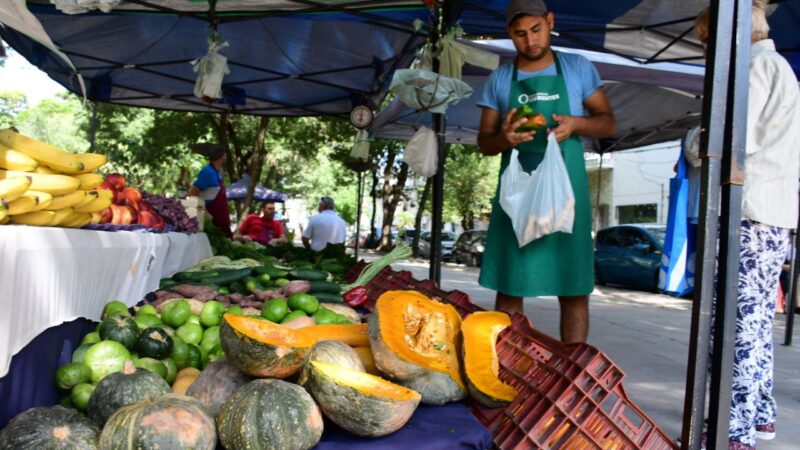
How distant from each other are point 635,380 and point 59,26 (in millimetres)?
7286

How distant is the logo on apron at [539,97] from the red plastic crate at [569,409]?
4.89 feet

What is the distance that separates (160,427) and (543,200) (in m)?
2.04

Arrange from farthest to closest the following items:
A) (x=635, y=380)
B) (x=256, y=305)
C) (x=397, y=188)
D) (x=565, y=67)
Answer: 1. (x=397, y=188)
2. (x=635, y=380)
3. (x=256, y=305)
4. (x=565, y=67)

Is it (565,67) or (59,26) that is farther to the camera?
(59,26)

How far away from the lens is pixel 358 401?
1891mm

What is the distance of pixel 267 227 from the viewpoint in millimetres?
12852

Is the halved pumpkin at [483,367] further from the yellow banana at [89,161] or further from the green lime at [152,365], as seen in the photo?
the yellow banana at [89,161]

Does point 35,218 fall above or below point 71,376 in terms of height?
above

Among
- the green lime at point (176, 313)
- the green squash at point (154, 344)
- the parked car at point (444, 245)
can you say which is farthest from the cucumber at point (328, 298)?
the parked car at point (444, 245)

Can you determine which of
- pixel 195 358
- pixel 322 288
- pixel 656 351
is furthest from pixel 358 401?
pixel 656 351

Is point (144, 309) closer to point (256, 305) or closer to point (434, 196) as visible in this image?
point (256, 305)

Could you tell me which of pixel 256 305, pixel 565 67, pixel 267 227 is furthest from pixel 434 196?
pixel 267 227

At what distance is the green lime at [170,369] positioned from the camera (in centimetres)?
266

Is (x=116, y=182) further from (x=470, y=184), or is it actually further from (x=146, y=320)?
(x=470, y=184)
